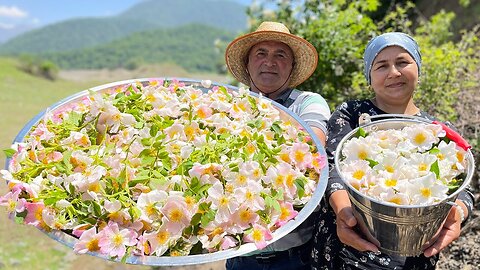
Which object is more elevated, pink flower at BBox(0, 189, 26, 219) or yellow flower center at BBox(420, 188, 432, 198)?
pink flower at BBox(0, 189, 26, 219)

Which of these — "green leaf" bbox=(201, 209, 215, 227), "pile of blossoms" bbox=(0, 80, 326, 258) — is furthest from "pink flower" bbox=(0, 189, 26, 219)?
"green leaf" bbox=(201, 209, 215, 227)

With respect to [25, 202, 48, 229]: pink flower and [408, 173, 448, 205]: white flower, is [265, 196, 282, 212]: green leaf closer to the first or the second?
[408, 173, 448, 205]: white flower

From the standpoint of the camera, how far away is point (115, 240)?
3.54 ft

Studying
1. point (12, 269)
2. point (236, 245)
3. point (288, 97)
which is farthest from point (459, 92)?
point (12, 269)

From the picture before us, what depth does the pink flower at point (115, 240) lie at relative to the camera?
3.51ft

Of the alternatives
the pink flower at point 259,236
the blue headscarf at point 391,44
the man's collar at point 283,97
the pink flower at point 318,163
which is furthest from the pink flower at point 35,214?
the blue headscarf at point 391,44

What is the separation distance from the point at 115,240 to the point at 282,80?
1144mm

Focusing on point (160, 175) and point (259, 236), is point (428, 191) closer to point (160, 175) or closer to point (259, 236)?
point (259, 236)

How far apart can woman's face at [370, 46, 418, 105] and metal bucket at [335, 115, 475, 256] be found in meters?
0.28

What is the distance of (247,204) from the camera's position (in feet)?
3.74

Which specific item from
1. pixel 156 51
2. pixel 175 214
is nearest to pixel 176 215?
pixel 175 214

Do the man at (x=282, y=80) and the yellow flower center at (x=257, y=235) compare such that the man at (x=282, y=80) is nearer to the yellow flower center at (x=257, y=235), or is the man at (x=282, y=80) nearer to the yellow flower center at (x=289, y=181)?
the yellow flower center at (x=289, y=181)

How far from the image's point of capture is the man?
1.73 meters

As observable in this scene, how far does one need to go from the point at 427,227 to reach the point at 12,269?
407 cm
